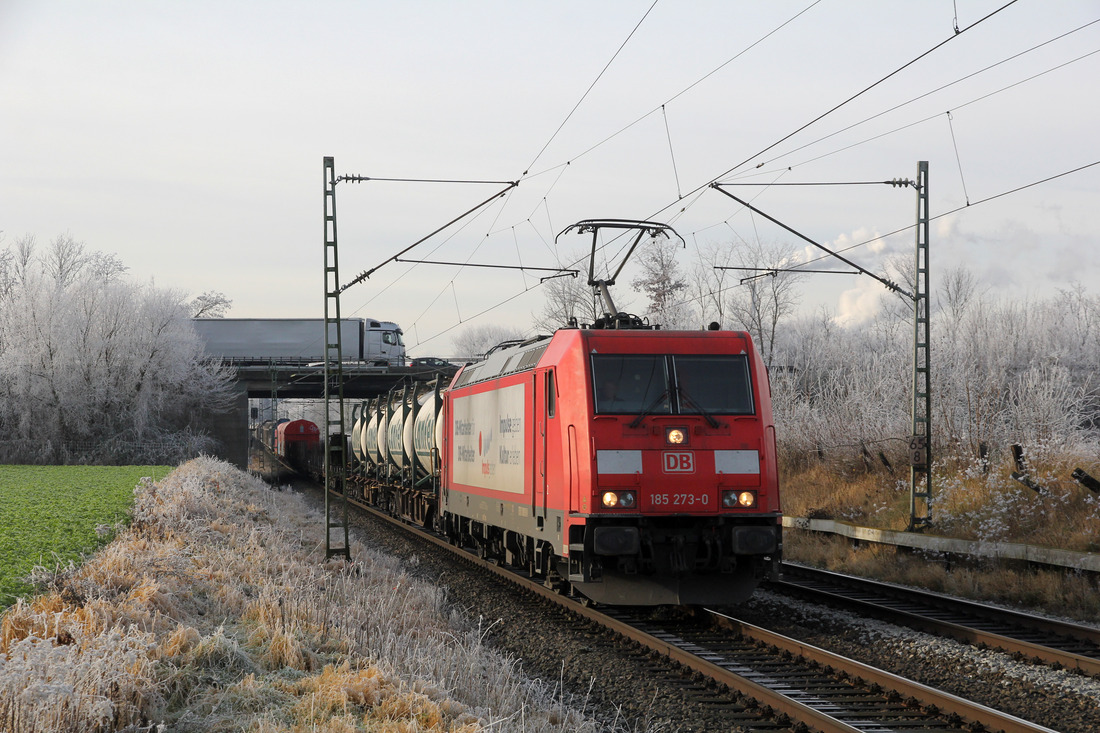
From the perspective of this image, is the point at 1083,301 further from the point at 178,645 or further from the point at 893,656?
the point at 178,645

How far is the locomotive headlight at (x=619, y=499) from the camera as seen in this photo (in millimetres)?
10625

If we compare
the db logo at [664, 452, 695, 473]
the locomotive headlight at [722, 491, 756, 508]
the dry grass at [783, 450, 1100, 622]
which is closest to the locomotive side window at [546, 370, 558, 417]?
the db logo at [664, 452, 695, 473]

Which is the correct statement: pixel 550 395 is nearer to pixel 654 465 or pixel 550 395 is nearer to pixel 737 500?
pixel 654 465

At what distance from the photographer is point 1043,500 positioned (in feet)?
52.1

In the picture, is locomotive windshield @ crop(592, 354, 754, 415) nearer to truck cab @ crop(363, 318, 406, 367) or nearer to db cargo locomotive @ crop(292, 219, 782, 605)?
db cargo locomotive @ crop(292, 219, 782, 605)

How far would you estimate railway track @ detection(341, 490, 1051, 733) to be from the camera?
718cm

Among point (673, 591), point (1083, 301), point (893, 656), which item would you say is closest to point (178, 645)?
point (673, 591)

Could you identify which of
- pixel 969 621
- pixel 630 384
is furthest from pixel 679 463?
pixel 969 621

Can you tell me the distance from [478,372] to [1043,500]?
9.71 m

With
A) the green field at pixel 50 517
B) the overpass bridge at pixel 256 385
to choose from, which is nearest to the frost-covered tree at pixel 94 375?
the overpass bridge at pixel 256 385

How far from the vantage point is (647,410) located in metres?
11.1

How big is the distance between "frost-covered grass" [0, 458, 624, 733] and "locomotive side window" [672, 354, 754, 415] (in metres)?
3.75

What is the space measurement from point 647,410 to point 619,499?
1.11m

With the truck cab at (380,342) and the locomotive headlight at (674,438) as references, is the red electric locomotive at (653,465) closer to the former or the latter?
the locomotive headlight at (674,438)
